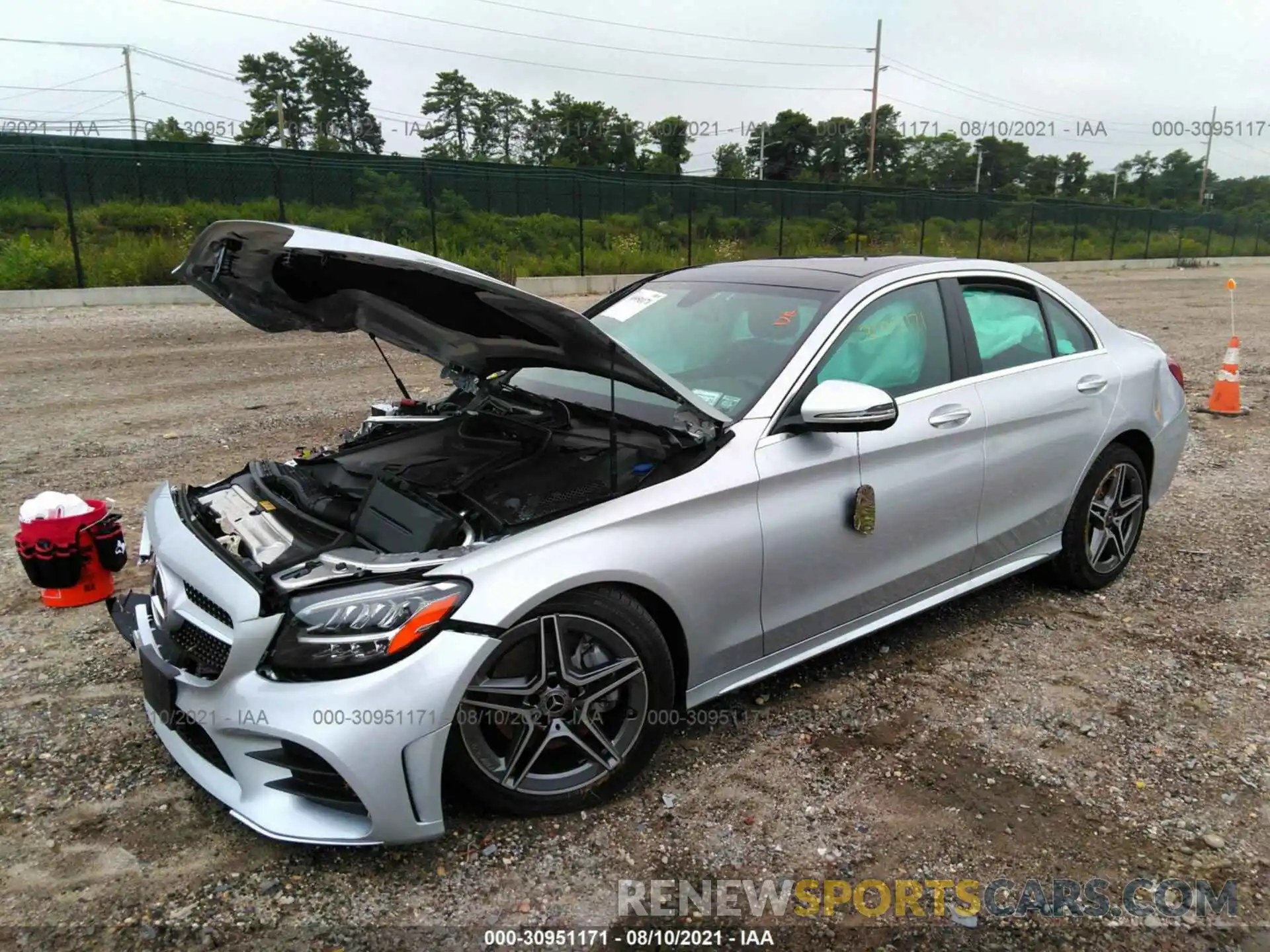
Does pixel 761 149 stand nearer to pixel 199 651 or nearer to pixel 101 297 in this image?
pixel 101 297

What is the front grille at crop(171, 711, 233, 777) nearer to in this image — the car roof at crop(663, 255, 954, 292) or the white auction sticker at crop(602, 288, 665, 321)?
the white auction sticker at crop(602, 288, 665, 321)

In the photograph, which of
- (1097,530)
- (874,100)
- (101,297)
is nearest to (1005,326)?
(1097,530)

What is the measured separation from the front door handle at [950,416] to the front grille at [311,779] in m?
2.46

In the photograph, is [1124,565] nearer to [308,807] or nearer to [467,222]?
[308,807]

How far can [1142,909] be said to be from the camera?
240 cm

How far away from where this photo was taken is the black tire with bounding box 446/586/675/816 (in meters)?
2.43

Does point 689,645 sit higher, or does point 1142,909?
point 689,645

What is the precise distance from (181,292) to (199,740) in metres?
16.3

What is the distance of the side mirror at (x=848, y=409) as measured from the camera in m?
2.95

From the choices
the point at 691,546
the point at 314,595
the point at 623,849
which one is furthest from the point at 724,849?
the point at 314,595

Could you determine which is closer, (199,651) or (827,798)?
(199,651)

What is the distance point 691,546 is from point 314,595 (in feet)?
3.66

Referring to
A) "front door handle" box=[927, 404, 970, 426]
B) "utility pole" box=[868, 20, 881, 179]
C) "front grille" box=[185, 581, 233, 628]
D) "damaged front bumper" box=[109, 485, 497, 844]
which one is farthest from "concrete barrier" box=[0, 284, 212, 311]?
"utility pole" box=[868, 20, 881, 179]

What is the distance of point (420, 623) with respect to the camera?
2.31m
